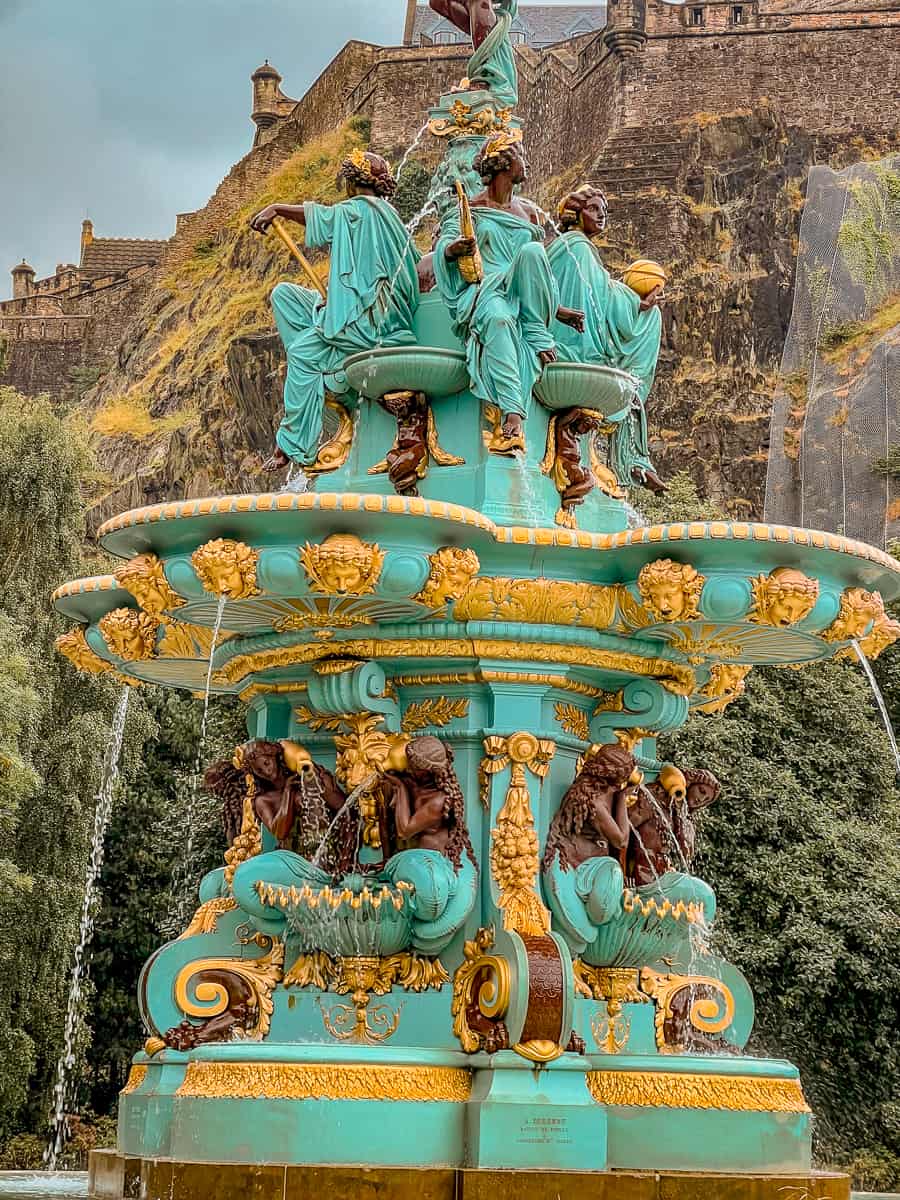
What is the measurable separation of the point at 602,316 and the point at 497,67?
5.78ft

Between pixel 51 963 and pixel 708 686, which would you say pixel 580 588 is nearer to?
pixel 708 686

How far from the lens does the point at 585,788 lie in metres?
10.0

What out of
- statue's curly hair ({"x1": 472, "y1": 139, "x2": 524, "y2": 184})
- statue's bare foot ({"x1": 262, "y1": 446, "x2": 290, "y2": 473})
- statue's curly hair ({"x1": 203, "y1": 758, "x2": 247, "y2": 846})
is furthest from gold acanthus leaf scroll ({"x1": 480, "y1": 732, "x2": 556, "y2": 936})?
statue's curly hair ({"x1": 472, "y1": 139, "x2": 524, "y2": 184})

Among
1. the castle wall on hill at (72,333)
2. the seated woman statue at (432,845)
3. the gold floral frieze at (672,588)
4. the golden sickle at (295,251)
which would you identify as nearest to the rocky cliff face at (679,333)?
the castle wall on hill at (72,333)

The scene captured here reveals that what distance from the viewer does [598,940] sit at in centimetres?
1002

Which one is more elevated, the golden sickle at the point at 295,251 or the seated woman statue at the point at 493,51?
the seated woman statue at the point at 493,51

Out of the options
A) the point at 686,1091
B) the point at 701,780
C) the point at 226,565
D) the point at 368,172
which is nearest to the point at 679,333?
the point at 368,172

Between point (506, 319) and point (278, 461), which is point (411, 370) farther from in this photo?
point (278, 461)

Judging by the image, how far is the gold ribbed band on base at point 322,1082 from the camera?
900cm

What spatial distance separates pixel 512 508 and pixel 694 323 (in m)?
59.8

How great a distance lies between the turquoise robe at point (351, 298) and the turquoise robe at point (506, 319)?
1.03 ft

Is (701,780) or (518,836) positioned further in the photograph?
(701,780)

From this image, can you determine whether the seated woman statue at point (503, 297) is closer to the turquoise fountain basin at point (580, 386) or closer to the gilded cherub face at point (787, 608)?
the turquoise fountain basin at point (580, 386)

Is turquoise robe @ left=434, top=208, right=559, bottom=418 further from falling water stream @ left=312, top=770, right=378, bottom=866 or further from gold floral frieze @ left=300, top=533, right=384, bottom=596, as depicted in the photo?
falling water stream @ left=312, top=770, right=378, bottom=866
